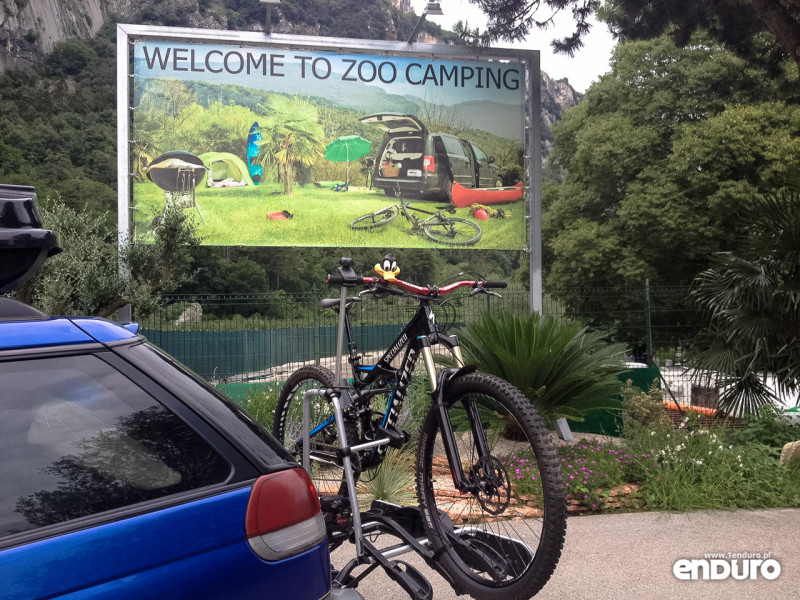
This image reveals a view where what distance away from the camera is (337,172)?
13375 mm

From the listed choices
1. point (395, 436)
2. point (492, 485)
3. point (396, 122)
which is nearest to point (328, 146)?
point (396, 122)

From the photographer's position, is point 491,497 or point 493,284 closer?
point 491,497

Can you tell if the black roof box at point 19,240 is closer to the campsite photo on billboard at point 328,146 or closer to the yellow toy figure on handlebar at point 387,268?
the yellow toy figure on handlebar at point 387,268

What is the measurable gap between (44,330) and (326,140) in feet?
39.5

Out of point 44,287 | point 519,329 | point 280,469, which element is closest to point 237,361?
point 44,287

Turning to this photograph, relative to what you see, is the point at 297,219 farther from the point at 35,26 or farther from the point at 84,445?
the point at 35,26

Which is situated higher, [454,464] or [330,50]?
[330,50]

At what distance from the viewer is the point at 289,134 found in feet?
43.5

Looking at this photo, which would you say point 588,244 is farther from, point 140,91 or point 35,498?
point 35,498

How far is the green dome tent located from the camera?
12.9m

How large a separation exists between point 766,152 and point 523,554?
94.1ft

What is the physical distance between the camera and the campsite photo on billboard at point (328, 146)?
12.6m

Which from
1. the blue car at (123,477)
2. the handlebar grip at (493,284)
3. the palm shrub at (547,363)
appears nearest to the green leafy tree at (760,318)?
the palm shrub at (547,363)

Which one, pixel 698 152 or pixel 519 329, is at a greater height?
pixel 698 152
